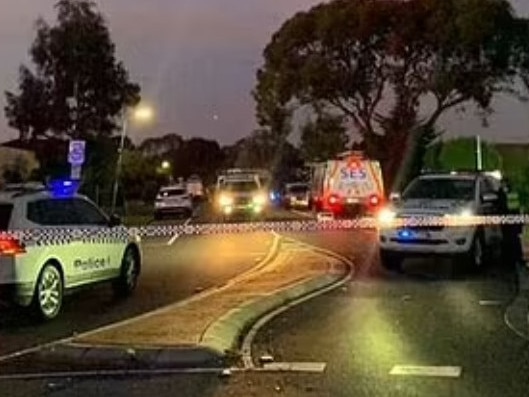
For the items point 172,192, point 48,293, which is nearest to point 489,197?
point 48,293

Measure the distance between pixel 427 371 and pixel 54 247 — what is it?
6.14 m

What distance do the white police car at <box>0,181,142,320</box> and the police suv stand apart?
5391mm

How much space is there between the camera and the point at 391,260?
69.9 ft

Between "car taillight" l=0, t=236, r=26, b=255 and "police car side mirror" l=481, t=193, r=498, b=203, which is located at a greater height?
"police car side mirror" l=481, t=193, r=498, b=203

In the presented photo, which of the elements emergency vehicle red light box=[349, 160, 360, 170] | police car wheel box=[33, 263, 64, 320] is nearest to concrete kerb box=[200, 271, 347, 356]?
police car wheel box=[33, 263, 64, 320]

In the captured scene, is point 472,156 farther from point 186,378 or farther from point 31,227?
point 186,378

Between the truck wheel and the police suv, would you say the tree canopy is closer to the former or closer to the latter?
the police suv

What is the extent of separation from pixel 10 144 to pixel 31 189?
174 ft

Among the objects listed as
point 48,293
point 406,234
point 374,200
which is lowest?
point 48,293

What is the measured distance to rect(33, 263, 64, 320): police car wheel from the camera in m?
14.4

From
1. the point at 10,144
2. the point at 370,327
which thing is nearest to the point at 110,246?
the point at 370,327

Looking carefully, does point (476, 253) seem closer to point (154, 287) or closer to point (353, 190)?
point (154, 287)

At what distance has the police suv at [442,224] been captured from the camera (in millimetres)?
20484

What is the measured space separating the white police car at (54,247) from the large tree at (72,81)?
3533 centimetres
